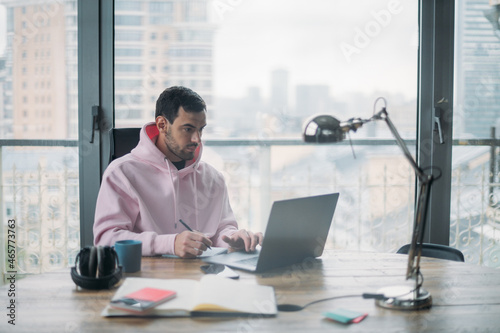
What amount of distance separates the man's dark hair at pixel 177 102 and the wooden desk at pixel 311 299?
643 millimetres

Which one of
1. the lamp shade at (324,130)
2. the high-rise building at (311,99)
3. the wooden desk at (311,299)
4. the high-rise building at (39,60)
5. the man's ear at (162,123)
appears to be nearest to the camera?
the wooden desk at (311,299)

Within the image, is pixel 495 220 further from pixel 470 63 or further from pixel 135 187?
pixel 135 187

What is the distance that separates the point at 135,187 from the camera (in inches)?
69.9

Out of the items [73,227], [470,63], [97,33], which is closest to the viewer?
[97,33]

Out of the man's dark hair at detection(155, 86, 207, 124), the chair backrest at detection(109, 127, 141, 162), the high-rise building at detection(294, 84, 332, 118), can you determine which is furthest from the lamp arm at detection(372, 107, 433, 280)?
the high-rise building at detection(294, 84, 332, 118)

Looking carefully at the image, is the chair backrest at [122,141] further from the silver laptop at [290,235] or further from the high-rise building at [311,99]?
the high-rise building at [311,99]

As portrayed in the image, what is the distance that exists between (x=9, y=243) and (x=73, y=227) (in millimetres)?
372

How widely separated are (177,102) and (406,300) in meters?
1.17

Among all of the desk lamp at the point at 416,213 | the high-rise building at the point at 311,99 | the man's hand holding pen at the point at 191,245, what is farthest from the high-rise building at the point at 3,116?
the desk lamp at the point at 416,213

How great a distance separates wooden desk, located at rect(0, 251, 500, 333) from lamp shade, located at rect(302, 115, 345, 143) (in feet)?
1.23

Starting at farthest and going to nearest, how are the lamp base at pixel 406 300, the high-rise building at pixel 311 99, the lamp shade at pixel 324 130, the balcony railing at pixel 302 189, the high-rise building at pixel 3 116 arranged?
1. the high-rise building at pixel 311 99
2. the balcony railing at pixel 302 189
3. the high-rise building at pixel 3 116
4. the lamp shade at pixel 324 130
5. the lamp base at pixel 406 300

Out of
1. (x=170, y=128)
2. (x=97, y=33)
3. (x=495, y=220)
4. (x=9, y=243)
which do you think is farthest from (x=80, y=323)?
(x=495, y=220)

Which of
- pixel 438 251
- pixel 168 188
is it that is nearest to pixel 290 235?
pixel 168 188

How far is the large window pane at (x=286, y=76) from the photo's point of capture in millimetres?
2768
